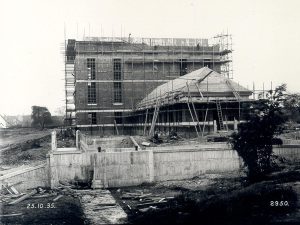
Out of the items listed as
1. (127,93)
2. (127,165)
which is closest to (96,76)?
(127,93)

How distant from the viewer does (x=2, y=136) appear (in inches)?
2665

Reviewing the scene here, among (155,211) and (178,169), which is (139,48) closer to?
(178,169)

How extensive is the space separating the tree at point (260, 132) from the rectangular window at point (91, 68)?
35125 mm

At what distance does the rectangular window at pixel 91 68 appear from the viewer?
52.1 m

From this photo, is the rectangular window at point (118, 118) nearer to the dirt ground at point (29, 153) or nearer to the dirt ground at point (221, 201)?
the dirt ground at point (29, 153)

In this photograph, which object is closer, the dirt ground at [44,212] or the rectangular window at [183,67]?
the dirt ground at [44,212]

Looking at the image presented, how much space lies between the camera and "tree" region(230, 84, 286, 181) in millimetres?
19016

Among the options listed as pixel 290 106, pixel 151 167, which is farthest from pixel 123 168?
pixel 290 106

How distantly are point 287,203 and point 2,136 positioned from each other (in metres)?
60.9

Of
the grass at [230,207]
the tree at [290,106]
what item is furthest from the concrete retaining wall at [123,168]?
the tree at [290,106]

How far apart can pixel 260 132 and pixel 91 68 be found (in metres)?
36.1

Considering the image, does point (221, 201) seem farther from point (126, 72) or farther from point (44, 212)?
point (126, 72)

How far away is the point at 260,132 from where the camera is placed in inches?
759

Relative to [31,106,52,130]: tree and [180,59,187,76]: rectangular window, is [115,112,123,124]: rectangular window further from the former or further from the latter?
[31,106,52,130]: tree
